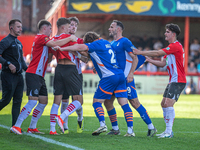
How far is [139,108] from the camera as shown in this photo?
6418mm

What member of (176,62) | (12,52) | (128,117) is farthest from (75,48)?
(176,62)

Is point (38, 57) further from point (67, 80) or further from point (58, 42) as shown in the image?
point (67, 80)

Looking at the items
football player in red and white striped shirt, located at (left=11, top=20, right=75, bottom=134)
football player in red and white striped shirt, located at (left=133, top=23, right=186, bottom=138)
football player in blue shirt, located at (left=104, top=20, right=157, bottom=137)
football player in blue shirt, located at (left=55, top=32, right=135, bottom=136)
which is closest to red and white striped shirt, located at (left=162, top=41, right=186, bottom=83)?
football player in red and white striped shirt, located at (left=133, top=23, right=186, bottom=138)

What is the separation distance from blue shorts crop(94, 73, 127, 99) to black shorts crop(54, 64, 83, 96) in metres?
0.48

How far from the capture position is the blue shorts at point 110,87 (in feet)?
19.7

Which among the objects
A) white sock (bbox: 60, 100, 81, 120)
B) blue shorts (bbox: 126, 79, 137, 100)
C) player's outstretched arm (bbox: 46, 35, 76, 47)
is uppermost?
player's outstretched arm (bbox: 46, 35, 76, 47)

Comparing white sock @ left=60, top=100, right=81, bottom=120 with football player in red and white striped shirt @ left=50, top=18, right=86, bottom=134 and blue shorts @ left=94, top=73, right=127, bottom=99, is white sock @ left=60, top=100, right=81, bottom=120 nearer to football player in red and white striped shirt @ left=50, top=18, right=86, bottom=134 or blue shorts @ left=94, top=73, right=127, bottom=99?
football player in red and white striped shirt @ left=50, top=18, right=86, bottom=134

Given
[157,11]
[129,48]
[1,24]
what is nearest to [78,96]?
[129,48]

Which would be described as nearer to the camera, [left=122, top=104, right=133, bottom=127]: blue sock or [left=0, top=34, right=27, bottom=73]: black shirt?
[left=122, top=104, right=133, bottom=127]: blue sock

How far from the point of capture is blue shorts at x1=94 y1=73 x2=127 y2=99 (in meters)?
6.01

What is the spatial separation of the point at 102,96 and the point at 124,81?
506 mm

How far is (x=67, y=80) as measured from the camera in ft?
20.4

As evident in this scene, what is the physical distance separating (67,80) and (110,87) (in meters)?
0.84

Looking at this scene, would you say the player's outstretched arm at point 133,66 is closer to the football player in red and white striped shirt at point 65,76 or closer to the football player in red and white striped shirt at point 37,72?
the football player in red and white striped shirt at point 65,76
